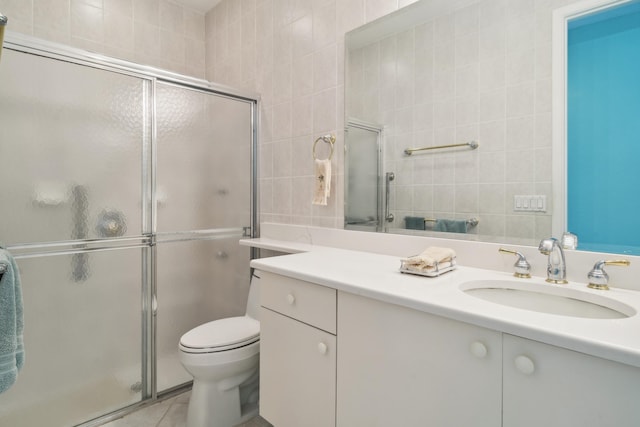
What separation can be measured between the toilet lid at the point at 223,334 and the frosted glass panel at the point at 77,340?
0.38m

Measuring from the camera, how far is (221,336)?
1.58m

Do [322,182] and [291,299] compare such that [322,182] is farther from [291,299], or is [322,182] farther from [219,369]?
[219,369]

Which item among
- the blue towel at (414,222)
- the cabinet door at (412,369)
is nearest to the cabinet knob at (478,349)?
the cabinet door at (412,369)

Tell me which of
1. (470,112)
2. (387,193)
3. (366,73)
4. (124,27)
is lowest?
(387,193)

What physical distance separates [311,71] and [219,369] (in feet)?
5.19

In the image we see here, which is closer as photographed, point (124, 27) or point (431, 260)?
point (431, 260)

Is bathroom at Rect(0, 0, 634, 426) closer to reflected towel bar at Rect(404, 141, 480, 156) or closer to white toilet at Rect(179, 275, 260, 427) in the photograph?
reflected towel bar at Rect(404, 141, 480, 156)

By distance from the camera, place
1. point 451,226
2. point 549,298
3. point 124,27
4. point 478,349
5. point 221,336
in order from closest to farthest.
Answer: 1. point 478,349
2. point 549,298
3. point 451,226
4. point 221,336
5. point 124,27

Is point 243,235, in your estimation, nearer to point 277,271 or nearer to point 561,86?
point 277,271

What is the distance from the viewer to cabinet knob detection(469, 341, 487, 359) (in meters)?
0.77

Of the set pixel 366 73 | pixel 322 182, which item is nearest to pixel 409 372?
pixel 322 182

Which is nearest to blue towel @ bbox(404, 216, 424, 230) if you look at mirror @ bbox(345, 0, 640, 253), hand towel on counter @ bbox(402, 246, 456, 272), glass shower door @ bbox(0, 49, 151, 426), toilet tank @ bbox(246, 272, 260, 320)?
mirror @ bbox(345, 0, 640, 253)

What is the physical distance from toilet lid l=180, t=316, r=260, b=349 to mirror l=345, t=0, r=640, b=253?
81cm

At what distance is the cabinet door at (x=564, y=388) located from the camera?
2.00 ft
